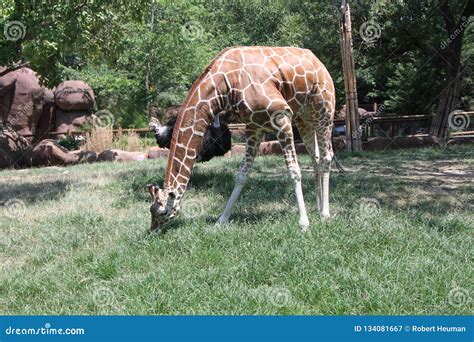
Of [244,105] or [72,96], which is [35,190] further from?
[72,96]

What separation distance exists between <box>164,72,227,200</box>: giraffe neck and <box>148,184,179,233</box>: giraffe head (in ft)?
0.50

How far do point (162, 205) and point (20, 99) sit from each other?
14.8 meters

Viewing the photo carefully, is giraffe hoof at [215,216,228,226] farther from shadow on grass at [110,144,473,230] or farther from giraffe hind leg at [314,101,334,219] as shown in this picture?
giraffe hind leg at [314,101,334,219]

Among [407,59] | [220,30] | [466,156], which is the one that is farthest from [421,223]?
[220,30]

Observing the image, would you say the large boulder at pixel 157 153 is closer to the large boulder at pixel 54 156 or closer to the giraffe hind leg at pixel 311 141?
the large boulder at pixel 54 156

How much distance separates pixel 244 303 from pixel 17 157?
13.5 metres

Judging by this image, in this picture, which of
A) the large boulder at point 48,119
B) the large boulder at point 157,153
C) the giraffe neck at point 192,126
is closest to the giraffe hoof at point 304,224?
the giraffe neck at point 192,126

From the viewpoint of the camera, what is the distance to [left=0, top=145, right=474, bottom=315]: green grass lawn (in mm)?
3746

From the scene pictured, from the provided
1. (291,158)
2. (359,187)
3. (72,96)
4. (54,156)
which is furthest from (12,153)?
(291,158)

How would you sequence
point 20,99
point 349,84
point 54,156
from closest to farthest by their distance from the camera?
point 349,84 < point 54,156 < point 20,99

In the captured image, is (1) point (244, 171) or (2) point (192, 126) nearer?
(2) point (192, 126)

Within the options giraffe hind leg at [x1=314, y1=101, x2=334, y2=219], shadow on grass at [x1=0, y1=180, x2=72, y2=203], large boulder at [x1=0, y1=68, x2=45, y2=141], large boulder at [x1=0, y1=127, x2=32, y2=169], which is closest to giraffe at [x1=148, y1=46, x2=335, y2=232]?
giraffe hind leg at [x1=314, y1=101, x2=334, y2=219]

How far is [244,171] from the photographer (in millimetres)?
5645

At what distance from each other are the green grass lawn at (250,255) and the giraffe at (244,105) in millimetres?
442
